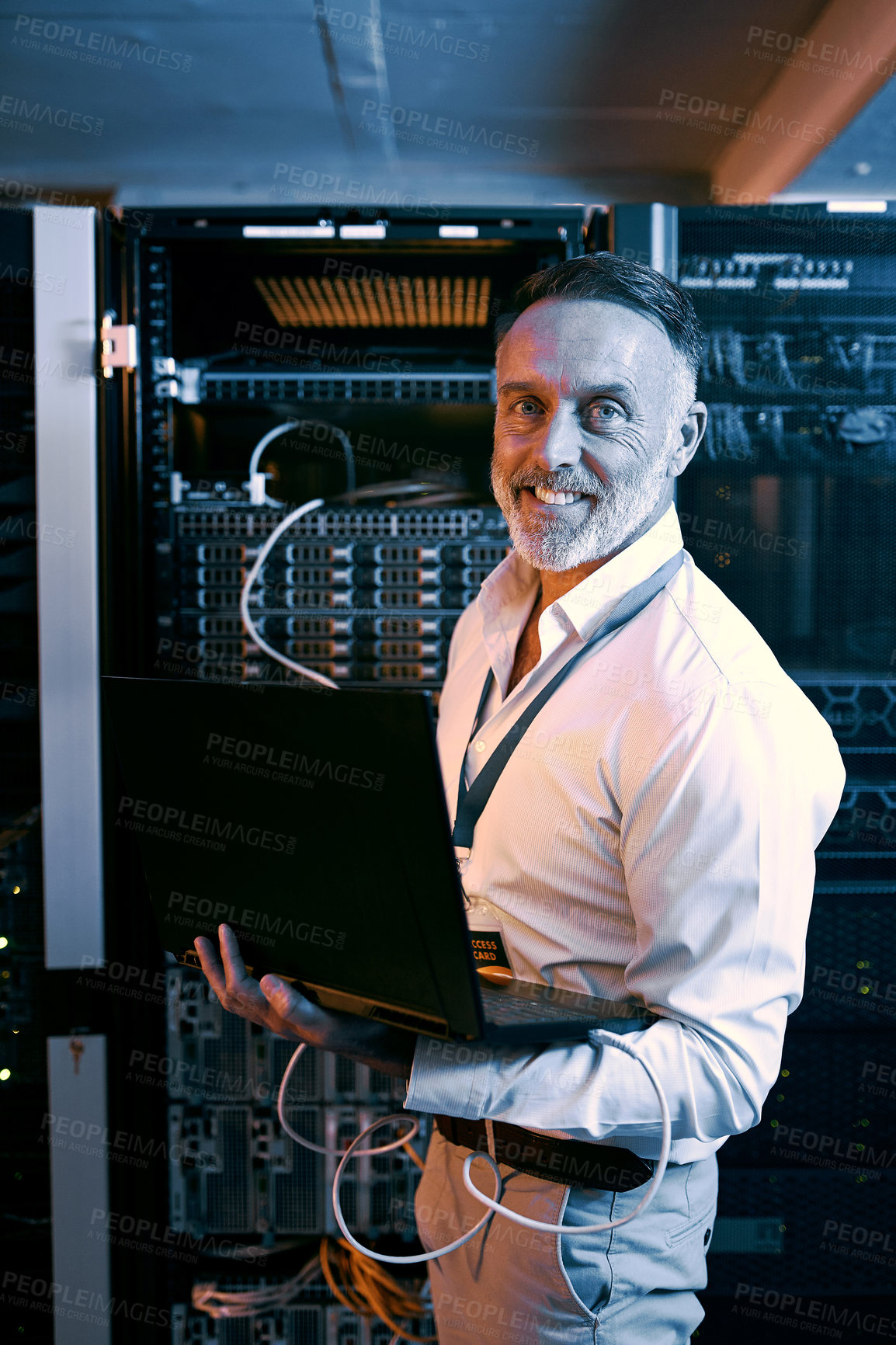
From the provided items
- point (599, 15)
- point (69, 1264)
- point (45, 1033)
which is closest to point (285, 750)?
point (45, 1033)

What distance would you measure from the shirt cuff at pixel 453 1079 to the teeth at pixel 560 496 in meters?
0.59

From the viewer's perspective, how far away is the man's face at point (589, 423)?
992 mm

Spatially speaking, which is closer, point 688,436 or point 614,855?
point 614,855

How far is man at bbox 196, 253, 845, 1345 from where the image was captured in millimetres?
804

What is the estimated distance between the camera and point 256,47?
211 cm

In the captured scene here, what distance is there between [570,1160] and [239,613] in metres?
0.98

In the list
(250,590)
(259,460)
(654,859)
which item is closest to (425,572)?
(250,590)

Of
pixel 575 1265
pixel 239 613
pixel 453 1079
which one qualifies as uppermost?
pixel 239 613

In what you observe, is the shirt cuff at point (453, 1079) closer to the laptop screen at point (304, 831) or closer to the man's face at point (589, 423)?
the laptop screen at point (304, 831)

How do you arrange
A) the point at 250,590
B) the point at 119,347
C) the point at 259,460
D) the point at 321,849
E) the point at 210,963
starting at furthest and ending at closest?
the point at 259,460, the point at 250,590, the point at 119,347, the point at 210,963, the point at 321,849

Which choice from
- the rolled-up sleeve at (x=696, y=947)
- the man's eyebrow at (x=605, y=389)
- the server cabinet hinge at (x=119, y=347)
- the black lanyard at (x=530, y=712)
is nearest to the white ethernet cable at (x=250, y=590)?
the server cabinet hinge at (x=119, y=347)

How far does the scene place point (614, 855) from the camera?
0.92 metres

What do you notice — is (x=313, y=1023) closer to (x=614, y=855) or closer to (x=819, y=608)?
(x=614, y=855)

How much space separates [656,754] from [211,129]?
8.36 feet
